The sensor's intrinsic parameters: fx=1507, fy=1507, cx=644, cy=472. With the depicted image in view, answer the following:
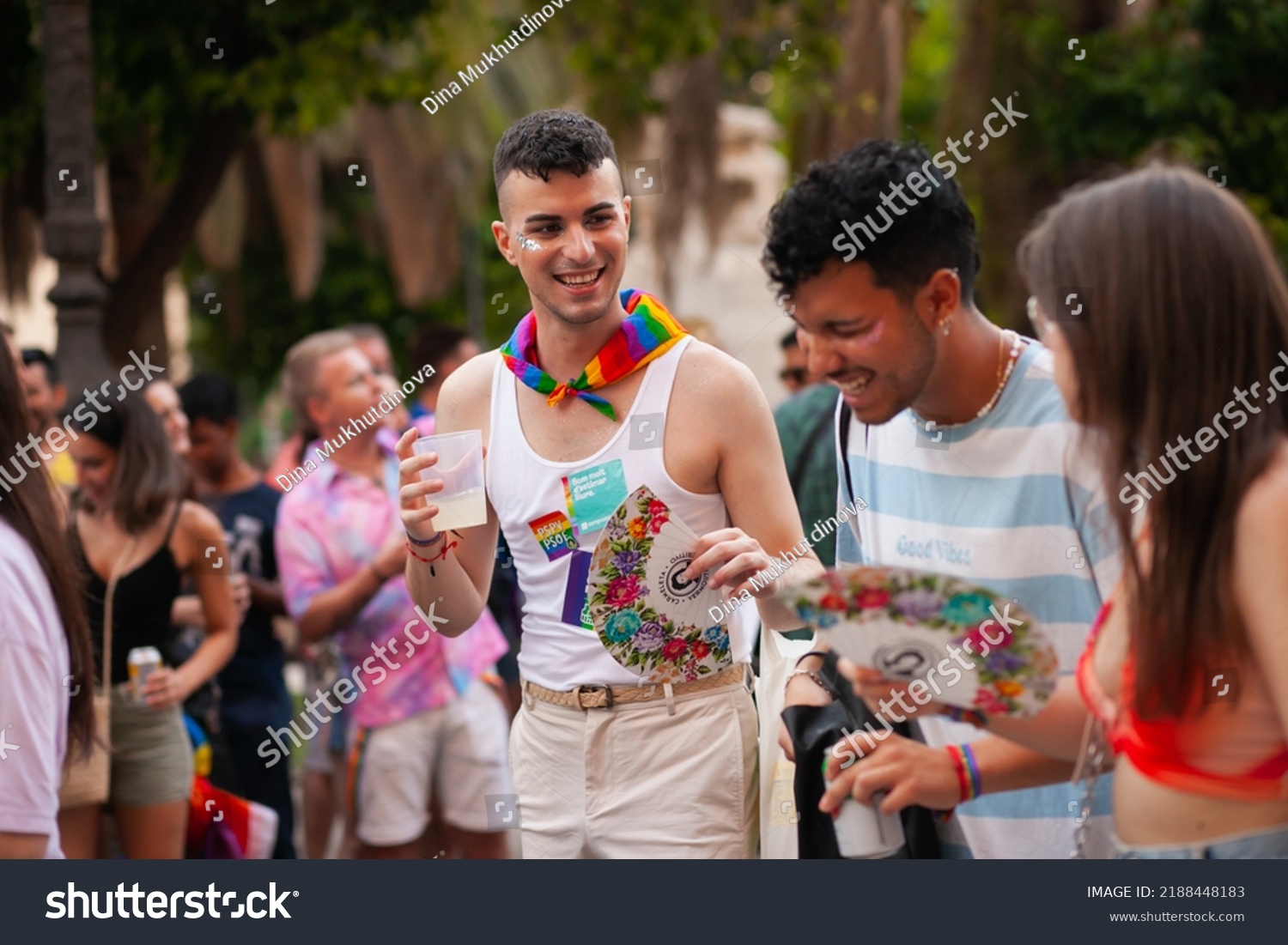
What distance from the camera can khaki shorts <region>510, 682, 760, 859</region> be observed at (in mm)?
2949

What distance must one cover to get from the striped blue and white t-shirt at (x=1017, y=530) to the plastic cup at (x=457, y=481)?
0.81 metres

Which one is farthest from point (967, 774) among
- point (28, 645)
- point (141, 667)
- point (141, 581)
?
point (141, 581)

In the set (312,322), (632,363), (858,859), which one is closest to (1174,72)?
(632,363)

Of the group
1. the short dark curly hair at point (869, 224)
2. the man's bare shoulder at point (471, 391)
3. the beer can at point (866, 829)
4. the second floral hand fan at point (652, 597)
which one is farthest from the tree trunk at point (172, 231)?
the beer can at point (866, 829)

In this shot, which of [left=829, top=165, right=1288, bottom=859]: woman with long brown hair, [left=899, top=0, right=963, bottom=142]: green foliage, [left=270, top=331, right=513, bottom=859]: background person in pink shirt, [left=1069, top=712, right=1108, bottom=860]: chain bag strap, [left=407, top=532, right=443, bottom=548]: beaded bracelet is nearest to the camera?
[left=829, top=165, right=1288, bottom=859]: woman with long brown hair

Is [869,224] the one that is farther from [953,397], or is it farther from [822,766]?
[822,766]

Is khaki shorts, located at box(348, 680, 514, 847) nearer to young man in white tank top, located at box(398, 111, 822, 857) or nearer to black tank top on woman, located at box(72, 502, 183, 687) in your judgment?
black tank top on woman, located at box(72, 502, 183, 687)

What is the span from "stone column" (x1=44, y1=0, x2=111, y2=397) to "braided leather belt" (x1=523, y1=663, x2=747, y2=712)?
3.29 meters

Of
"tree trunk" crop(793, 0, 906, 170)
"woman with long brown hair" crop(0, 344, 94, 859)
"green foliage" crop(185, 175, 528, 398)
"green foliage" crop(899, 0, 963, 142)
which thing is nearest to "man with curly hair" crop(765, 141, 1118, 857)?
"woman with long brown hair" crop(0, 344, 94, 859)

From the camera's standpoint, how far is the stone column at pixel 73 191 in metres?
5.73

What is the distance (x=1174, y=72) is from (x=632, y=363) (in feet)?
19.7

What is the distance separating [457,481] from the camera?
9.77 feet

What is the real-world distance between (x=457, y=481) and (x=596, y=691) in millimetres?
501

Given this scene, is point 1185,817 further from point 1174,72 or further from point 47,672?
point 1174,72
